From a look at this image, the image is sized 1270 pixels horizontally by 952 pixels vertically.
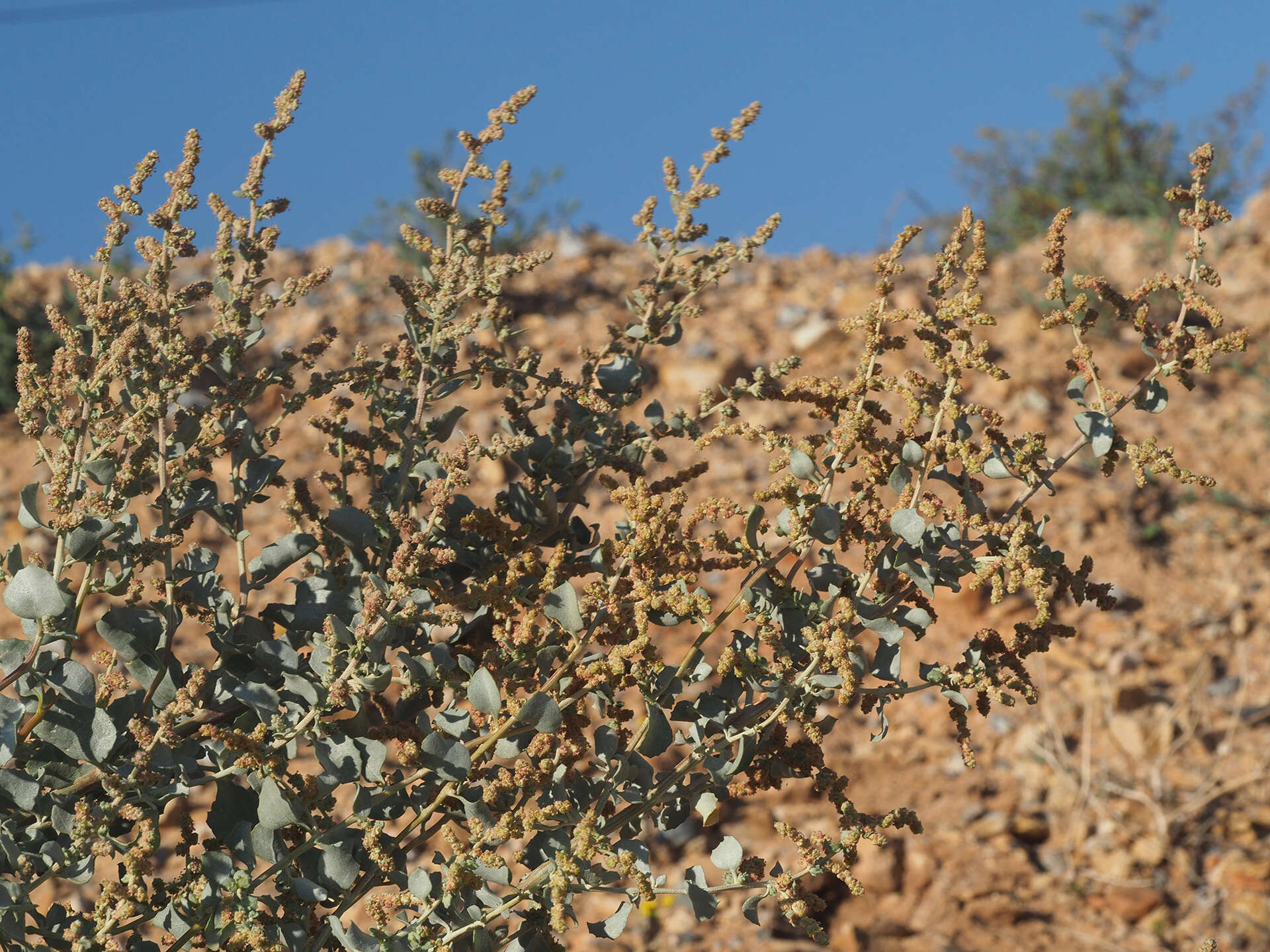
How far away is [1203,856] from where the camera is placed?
4414 millimetres

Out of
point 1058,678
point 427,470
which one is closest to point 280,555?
point 427,470

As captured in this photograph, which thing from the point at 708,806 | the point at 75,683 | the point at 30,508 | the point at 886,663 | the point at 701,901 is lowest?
the point at 701,901

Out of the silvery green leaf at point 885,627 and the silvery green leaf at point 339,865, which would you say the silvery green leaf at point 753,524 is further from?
the silvery green leaf at point 339,865

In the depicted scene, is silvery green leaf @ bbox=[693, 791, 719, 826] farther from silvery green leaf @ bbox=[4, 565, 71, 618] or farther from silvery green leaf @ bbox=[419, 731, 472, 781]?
silvery green leaf @ bbox=[4, 565, 71, 618]

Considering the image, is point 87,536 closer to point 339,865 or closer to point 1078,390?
point 339,865

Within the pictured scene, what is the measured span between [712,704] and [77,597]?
2.78 ft

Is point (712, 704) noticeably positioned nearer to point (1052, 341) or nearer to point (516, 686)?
point (516, 686)

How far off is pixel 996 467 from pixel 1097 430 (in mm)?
144

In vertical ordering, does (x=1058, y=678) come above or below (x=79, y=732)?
above

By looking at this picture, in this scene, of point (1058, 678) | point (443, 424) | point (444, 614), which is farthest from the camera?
point (1058, 678)

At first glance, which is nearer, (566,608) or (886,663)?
(566,608)

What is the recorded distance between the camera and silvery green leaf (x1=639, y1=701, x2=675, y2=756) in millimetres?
1527

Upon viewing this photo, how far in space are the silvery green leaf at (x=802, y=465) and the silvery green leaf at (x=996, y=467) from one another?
9.6 inches

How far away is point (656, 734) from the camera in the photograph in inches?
61.4
